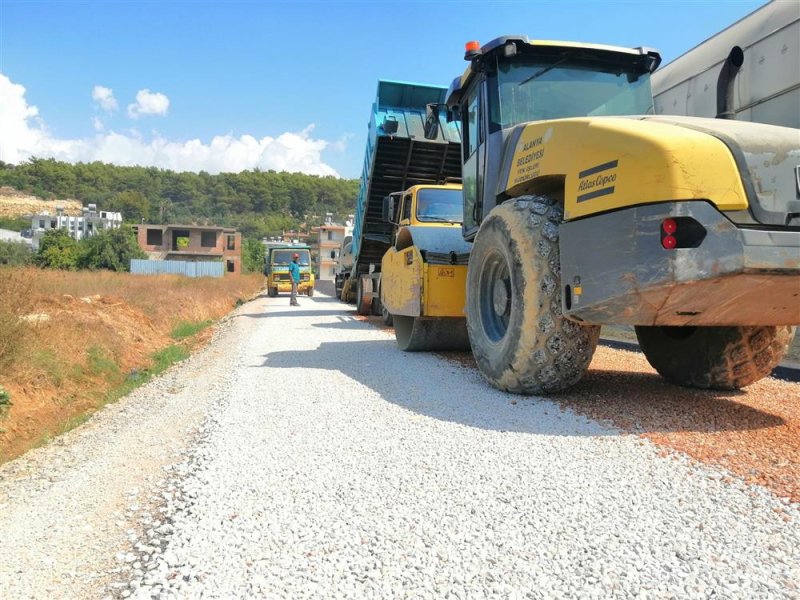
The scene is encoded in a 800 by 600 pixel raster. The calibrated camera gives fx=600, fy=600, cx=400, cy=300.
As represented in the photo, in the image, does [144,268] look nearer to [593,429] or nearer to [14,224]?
[593,429]

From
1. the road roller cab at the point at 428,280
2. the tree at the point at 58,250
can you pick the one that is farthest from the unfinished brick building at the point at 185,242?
the road roller cab at the point at 428,280

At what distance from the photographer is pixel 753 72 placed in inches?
267

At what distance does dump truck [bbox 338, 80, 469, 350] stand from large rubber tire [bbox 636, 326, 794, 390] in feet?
7.60

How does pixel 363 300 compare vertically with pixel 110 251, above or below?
below

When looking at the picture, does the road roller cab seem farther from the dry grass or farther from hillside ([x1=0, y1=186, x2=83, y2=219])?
hillside ([x1=0, y1=186, x2=83, y2=219])

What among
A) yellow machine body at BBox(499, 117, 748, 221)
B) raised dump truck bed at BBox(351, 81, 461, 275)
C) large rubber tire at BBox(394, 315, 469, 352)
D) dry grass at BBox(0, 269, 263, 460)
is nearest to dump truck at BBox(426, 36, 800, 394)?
yellow machine body at BBox(499, 117, 748, 221)

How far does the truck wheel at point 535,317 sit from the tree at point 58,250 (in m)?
51.2

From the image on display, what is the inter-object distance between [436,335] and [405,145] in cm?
540

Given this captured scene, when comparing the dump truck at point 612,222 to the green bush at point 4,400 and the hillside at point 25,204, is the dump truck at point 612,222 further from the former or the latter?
the hillside at point 25,204

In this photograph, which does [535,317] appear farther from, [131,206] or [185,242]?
[131,206]

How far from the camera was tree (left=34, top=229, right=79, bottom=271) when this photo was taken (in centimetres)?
4850

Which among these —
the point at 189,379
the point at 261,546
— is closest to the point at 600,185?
the point at 261,546

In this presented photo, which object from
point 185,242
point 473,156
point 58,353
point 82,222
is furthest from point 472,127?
point 82,222

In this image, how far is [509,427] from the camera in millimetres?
3812
